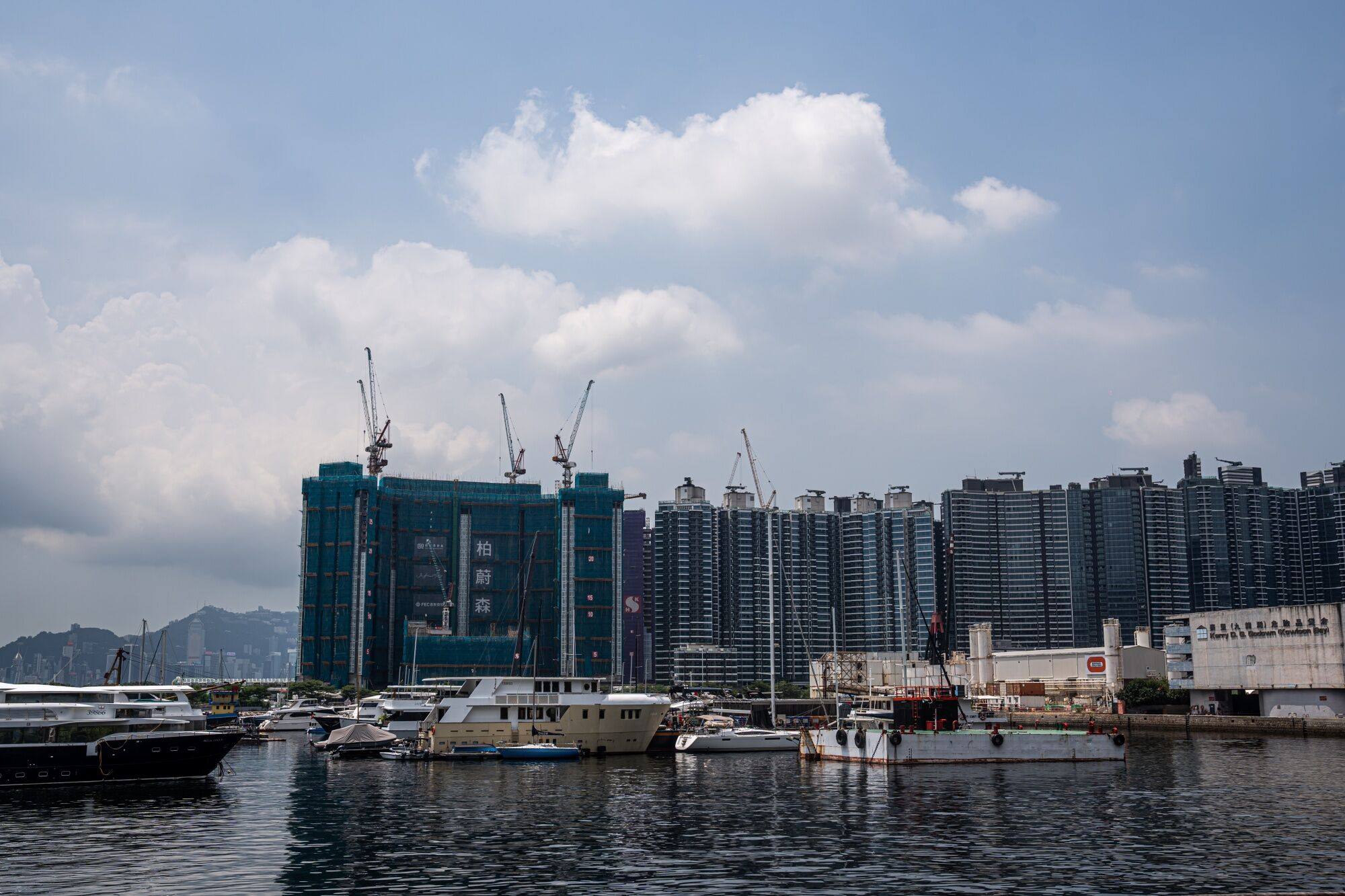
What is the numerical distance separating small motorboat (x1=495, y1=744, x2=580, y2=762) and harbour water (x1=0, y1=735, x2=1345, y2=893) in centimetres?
1381

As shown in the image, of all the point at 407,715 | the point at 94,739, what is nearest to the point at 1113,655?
the point at 407,715

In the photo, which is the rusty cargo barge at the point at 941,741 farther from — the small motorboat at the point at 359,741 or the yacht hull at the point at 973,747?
the small motorboat at the point at 359,741

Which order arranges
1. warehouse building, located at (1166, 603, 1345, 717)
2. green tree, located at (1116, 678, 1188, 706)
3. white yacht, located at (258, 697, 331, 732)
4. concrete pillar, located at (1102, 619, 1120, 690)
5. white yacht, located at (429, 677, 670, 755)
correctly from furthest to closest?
concrete pillar, located at (1102, 619, 1120, 690)
green tree, located at (1116, 678, 1188, 706)
white yacht, located at (258, 697, 331, 732)
warehouse building, located at (1166, 603, 1345, 717)
white yacht, located at (429, 677, 670, 755)

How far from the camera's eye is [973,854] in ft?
162

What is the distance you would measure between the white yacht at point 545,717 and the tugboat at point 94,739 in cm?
2834

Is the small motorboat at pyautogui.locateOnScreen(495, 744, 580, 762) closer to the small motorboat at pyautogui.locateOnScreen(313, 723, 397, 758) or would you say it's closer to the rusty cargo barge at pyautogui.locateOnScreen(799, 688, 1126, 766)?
the small motorboat at pyautogui.locateOnScreen(313, 723, 397, 758)

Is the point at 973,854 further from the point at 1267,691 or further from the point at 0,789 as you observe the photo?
the point at 1267,691

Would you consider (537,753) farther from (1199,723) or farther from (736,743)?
(1199,723)

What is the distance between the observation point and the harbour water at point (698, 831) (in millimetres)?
44031

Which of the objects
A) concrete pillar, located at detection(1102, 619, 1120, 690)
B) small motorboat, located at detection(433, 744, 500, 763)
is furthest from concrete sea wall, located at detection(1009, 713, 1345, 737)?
small motorboat, located at detection(433, 744, 500, 763)

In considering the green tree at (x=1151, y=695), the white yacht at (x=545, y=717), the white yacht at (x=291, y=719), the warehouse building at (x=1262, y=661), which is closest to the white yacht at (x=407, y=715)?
the white yacht at (x=545, y=717)

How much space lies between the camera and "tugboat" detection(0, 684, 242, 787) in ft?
257

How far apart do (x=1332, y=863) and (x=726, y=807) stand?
32.3 metres

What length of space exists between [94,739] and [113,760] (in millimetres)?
2101
